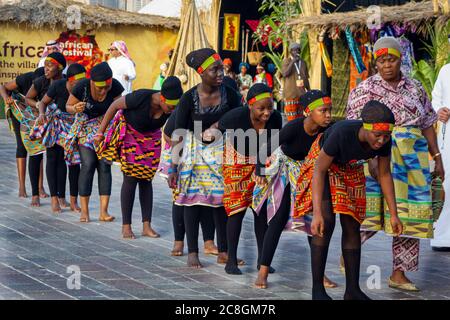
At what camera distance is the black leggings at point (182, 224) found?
9.25m

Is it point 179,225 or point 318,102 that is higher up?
point 318,102

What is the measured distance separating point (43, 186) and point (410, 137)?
6716mm

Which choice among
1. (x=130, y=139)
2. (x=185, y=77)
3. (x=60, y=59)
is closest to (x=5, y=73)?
(x=185, y=77)

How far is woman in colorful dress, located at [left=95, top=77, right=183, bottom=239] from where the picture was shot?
9.92 m

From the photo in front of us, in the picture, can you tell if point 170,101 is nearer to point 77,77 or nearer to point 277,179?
point 277,179

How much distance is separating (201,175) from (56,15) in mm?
16086

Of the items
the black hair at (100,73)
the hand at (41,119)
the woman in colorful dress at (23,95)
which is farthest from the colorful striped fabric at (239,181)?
the woman in colorful dress at (23,95)

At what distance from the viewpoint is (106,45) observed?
25000 mm

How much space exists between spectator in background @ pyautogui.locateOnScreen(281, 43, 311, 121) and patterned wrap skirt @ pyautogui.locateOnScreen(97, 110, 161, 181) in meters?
8.56

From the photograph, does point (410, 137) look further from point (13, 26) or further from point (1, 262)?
point (13, 26)

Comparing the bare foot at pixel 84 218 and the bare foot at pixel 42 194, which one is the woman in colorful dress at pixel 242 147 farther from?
the bare foot at pixel 42 194

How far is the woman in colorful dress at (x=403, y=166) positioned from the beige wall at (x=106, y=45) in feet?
57.3

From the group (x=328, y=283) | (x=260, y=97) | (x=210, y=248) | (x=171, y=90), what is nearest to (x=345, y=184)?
(x=328, y=283)

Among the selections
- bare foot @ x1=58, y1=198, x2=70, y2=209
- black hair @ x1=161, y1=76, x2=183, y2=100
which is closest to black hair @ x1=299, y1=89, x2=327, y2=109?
black hair @ x1=161, y1=76, x2=183, y2=100
